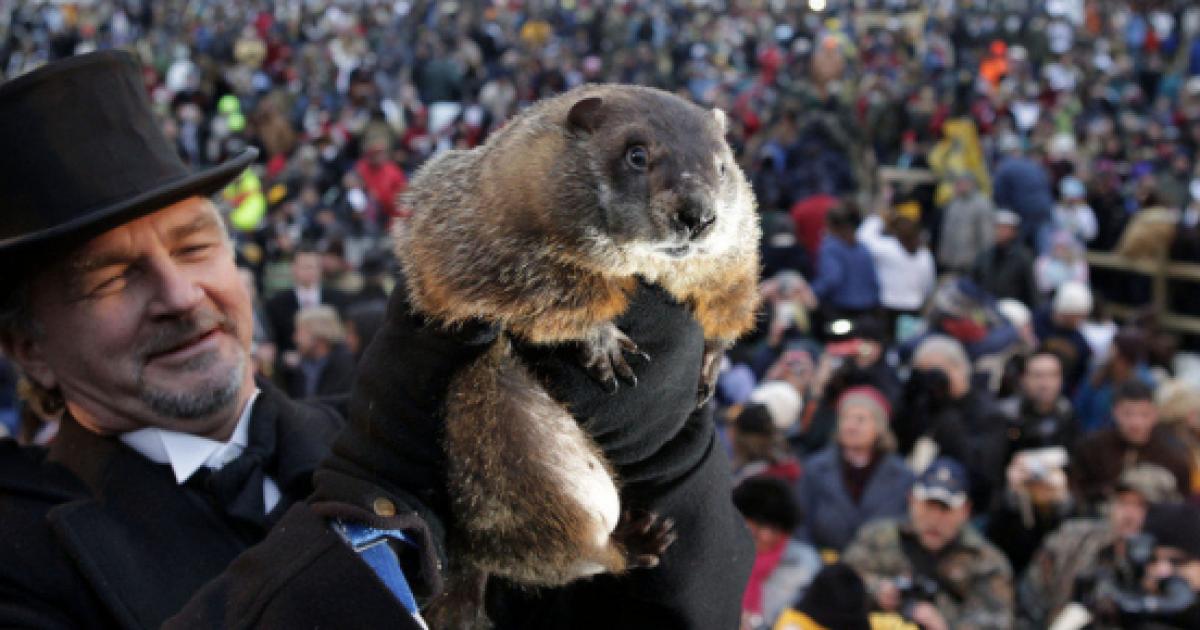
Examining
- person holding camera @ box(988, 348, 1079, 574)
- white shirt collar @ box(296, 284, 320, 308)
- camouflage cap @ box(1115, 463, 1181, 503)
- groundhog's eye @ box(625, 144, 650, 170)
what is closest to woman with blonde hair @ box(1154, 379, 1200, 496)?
person holding camera @ box(988, 348, 1079, 574)

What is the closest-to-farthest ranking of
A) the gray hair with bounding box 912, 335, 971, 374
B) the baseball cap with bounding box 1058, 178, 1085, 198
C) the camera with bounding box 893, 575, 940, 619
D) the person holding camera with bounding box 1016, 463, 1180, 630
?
the camera with bounding box 893, 575, 940, 619 → the person holding camera with bounding box 1016, 463, 1180, 630 → the gray hair with bounding box 912, 335, 971, 374 → the baseball cap with bounding box 1058, 178, 1085, 198

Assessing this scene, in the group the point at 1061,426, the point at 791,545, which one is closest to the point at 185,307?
the point at 791,545

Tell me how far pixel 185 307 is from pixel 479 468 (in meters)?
0.81

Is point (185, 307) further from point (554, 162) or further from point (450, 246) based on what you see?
point (554, 162)

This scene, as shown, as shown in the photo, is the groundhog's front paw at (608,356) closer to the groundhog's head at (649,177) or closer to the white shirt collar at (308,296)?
the groundhog's head at (649,177)

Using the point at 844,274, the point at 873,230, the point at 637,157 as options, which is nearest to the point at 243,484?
the point at 637,157

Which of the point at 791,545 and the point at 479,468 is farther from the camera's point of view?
the point at 791,545

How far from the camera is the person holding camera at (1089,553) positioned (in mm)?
5180

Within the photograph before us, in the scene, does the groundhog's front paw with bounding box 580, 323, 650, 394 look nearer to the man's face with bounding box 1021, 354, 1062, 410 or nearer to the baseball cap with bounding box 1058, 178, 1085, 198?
the man's face with bounding box 1021, 354, 1062, 410

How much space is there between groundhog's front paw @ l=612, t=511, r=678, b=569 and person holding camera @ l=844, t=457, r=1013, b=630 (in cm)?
267

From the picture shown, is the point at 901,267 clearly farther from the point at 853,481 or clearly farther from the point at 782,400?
the point at 853,481

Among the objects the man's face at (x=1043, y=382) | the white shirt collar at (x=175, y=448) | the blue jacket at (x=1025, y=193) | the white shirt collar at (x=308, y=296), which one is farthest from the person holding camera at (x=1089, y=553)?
the blue jacket at (x=1025, y=193)

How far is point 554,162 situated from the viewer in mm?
2359

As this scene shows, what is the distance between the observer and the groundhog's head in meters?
2.22
